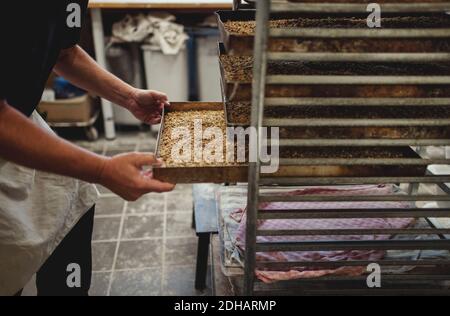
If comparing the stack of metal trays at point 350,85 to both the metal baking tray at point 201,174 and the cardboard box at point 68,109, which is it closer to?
the metal baking tray at point 201,174

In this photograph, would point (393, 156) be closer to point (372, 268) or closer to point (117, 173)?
point (372, 268)

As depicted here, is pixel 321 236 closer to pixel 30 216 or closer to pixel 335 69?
pixel 335 69

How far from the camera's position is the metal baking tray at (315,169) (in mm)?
1187

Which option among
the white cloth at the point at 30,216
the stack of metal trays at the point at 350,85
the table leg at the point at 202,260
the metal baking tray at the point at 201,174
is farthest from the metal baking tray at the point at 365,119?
the table leg at the point at 202,260

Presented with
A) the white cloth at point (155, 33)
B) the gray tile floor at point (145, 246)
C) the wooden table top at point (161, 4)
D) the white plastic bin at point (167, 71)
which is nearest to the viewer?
the gray tile floor at point (145, 246)

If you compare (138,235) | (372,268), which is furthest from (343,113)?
(138,235)

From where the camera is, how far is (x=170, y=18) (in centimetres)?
408

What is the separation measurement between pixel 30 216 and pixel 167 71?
286cm

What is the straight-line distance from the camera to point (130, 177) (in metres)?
1.17

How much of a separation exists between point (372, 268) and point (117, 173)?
0.97 meters

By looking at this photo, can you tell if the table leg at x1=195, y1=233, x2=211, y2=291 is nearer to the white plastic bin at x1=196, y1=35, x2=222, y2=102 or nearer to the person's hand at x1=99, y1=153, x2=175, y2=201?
the person's hand at x1=99, y1=153, x2=175, y2=201

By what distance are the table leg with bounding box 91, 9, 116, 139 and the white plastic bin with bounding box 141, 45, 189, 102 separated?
397 mm

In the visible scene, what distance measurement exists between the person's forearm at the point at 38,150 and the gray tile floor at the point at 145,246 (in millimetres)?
1486

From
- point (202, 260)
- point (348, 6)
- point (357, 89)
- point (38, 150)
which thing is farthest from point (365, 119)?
point (202, 260)
